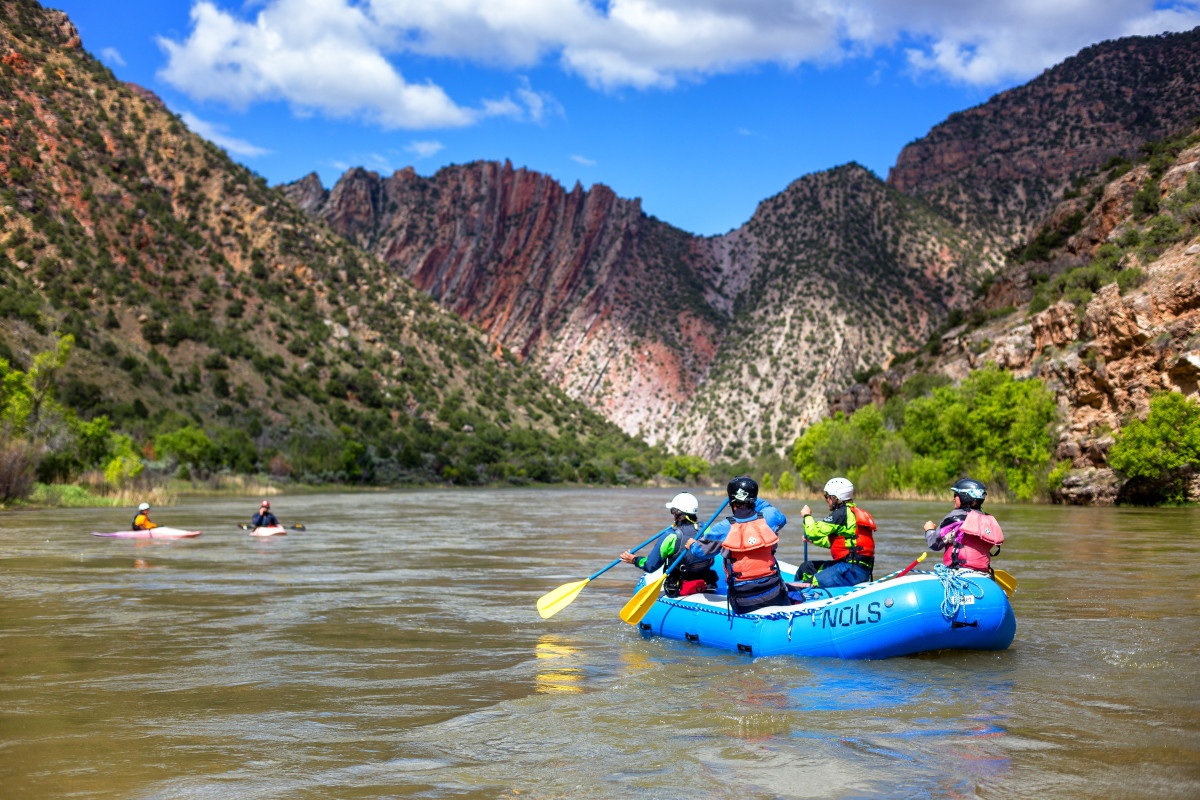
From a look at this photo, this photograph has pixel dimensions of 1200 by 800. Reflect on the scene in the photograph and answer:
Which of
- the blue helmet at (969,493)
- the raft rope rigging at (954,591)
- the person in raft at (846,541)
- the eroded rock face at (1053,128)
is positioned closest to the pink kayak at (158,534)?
the person in raft at (846,541)

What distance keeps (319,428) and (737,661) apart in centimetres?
6452

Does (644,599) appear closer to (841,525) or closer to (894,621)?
(841,525)

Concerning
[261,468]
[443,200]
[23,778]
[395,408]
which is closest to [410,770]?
[23,778]

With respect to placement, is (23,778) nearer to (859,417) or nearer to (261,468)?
(261,468)

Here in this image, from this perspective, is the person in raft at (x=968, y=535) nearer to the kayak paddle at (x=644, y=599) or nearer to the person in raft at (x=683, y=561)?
the kayak paddle at (x=644, y=599)

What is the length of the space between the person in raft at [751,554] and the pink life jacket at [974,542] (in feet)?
6.47

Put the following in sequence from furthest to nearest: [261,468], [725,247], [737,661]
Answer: [725,247] → [261,468] → [737,661]

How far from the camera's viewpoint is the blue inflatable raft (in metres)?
10.5

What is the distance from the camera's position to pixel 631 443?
131m

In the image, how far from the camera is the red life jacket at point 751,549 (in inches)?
447

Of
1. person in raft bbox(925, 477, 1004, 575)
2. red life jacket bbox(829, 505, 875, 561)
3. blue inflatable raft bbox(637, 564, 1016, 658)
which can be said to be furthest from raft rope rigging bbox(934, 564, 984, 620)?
red life jacket bbox(829, 505, 875, 561)

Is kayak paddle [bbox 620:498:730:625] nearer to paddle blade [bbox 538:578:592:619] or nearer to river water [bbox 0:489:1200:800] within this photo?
river water [bbox 0:489:1200:800]

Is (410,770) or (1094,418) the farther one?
(1094,418)

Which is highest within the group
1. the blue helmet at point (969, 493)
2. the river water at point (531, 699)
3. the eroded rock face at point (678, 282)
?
the eroded rock face at point (678, 282)
